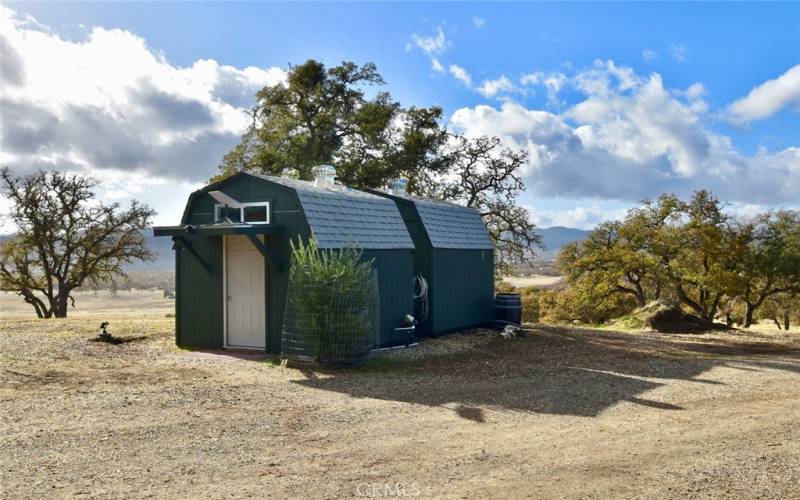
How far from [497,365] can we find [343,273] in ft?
9.82

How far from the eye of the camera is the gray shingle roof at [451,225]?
13.6 m

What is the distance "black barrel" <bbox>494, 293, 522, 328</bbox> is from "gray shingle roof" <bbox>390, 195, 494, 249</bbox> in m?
1.44

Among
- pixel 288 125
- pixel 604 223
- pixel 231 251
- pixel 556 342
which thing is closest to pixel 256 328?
pixel 231 251

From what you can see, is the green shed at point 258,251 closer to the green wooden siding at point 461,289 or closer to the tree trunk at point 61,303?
the green wooden siding at point 461,289

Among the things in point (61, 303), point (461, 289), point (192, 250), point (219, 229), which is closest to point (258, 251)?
point (219, 229)

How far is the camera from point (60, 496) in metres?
4.11

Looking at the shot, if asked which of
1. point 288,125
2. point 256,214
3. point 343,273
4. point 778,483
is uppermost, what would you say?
point 288,125

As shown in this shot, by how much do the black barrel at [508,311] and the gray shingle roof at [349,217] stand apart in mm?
3509

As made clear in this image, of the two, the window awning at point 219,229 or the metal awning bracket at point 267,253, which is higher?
the window awning at point 219,229

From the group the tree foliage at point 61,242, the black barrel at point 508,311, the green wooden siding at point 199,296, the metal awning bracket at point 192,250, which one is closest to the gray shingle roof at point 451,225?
the black barrel at point 508,311

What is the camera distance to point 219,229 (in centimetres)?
1066

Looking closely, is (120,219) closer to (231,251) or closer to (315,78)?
(315,78)

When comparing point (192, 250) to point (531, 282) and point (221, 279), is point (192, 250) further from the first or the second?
point (531, 282)

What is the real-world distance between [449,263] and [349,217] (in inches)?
124
